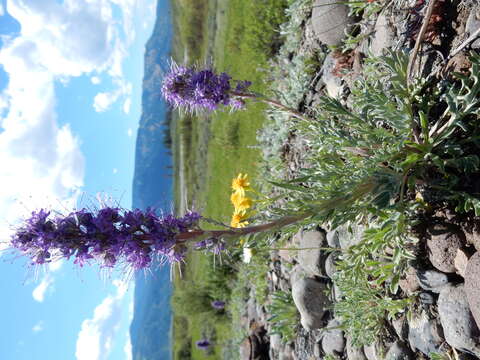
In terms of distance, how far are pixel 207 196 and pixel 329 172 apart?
12.2m

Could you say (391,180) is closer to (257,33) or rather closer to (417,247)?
A: (417,247)

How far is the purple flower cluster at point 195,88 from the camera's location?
3646 millimetres

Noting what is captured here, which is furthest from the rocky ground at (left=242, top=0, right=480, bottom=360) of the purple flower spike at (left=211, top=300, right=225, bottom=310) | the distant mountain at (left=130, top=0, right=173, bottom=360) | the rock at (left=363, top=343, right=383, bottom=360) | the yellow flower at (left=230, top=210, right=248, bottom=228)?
the distant mountain at (left=130, top=0, right=173, bottom=360)

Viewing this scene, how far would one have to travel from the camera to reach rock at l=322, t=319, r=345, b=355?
425 cm

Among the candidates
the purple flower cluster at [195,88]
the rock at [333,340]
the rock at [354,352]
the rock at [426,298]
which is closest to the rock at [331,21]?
the purple flower cluster at [195,88]

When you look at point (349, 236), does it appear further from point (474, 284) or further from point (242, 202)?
point (242, 202)

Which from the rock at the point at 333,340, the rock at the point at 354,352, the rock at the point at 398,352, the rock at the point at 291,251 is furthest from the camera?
the rock at the point at 291,251

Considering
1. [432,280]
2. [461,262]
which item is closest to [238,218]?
[432,280]

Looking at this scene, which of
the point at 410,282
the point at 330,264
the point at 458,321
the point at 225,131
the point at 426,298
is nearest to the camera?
the point at 458,321

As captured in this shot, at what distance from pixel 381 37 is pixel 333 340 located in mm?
3292

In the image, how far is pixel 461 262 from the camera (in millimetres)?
2670

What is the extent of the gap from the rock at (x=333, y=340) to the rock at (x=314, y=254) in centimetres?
63

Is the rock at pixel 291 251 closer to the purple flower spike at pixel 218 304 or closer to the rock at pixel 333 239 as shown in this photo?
the rock at pixel 333 239

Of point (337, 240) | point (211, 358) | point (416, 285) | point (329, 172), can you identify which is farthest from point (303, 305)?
point (211, 358)
